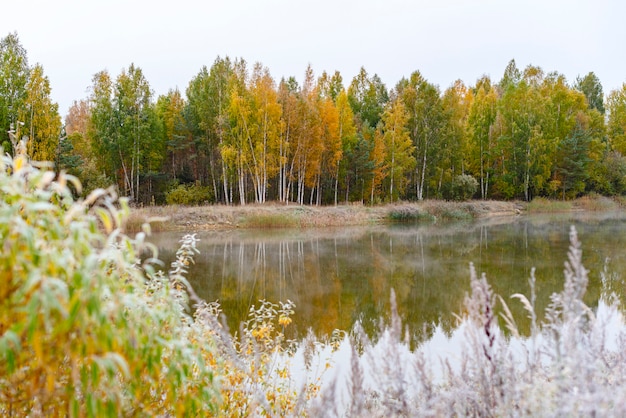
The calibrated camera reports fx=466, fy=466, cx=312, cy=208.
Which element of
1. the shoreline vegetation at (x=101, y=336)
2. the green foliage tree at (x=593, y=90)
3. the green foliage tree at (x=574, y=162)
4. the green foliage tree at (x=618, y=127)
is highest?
the green foliage tree at (x=593, y=90)

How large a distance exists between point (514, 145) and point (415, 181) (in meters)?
8.77

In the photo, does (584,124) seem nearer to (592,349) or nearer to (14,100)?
(14,100)

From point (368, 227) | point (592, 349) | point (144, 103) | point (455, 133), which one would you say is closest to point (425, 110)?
point (455, 133)

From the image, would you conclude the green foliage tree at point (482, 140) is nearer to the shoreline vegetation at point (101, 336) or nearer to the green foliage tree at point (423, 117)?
the green foliage tree at point (423, 117)

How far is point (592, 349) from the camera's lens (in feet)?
7.24

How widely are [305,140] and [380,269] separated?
18.9 meters

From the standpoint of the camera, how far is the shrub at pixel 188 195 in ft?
97.5

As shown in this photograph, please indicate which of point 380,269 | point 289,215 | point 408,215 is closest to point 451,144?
point 408,215

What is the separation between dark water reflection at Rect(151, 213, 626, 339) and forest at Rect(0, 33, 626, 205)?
31.8 ft

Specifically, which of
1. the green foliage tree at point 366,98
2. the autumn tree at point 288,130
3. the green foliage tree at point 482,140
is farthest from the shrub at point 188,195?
the green foliage tree at point 482,140

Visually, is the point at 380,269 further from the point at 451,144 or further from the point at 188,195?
the point at 451,144

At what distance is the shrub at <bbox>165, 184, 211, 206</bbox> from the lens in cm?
2970

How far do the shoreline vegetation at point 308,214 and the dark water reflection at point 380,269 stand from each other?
235cm

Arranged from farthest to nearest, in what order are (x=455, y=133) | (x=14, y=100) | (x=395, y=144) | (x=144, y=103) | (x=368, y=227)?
(x=455, y=133), (x=395, y=144), (x=144, y=103), (x=368, y=227), (x=14, y=100)
